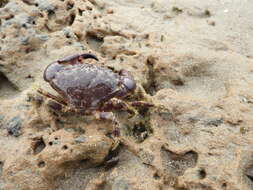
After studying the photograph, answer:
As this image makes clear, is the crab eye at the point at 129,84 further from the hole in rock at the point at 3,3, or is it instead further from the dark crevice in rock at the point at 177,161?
the hole in rock at the point at 3,3

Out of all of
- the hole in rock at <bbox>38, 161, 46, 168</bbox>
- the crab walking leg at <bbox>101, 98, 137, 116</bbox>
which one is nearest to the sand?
the hole in rock at <bbox>38, 161, 46, 168</bbox>

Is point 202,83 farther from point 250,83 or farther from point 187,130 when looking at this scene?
point 187,130

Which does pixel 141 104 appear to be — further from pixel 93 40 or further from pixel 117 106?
pixel 93 40

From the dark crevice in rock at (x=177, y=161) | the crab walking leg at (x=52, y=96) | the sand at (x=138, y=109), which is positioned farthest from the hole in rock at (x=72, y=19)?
the dark crevice in rock at (x=177, y=161)

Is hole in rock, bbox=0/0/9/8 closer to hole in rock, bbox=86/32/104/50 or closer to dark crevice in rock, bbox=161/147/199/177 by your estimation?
hole in rock, bbox=86/32/104/50

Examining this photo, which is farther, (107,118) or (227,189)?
(107,118)

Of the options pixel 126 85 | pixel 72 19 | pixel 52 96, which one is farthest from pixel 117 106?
pixel 72 19

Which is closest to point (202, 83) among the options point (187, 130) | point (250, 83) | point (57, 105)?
point (250, 83)

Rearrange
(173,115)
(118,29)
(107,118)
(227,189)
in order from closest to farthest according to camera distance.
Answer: (227,189)
(107,118)
(173,115)
(118,29)

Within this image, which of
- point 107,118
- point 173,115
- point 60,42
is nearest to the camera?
point 107,118
